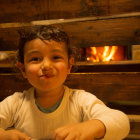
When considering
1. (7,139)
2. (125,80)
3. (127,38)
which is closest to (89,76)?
(125,80)

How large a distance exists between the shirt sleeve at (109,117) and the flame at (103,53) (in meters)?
0.78

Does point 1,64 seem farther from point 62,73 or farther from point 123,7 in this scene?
point 123,7

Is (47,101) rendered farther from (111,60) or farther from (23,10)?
(23,10)

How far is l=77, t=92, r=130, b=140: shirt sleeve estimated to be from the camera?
0.52 metres

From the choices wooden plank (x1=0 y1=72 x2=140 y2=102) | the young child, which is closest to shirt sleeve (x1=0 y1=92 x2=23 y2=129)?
the young child

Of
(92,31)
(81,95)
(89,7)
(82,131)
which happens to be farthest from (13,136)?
(89,7)

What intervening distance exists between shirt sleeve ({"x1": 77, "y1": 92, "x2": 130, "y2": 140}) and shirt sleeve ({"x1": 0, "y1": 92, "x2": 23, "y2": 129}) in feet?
0.92

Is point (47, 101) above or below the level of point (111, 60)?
below

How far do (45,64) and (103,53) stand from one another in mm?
884

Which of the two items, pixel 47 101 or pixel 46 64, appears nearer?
pixel 46 64

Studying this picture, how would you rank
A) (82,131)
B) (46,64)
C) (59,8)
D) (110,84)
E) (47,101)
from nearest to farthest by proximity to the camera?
1. (82,131)
2. (46,64)
3. (47,101)
4. (110,84)
5. (59,8)

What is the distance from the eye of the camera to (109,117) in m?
0.54

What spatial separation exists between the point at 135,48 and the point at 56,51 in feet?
2.38

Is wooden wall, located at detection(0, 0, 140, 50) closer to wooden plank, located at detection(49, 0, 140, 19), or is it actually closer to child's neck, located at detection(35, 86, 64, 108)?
wooden plank, located at detection(49, 0, 140, 19)
